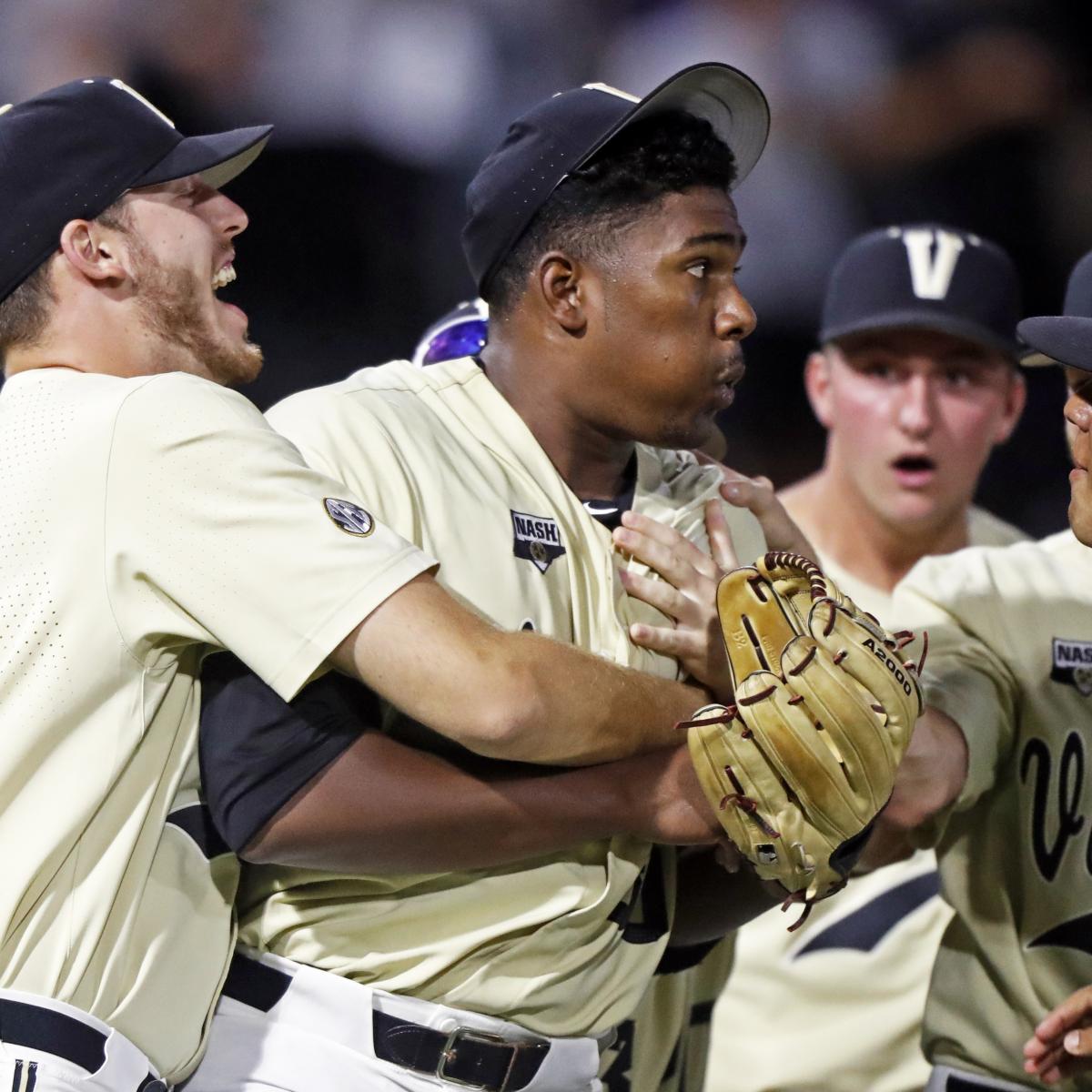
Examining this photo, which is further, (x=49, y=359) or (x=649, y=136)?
(x=649, y=136)

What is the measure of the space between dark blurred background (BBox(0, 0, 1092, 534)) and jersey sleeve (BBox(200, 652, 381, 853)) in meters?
3.34

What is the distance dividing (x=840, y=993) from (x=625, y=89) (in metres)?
3.37

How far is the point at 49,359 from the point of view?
192cm

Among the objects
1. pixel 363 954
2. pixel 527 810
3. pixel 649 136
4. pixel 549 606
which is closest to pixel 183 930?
pixel 363 954

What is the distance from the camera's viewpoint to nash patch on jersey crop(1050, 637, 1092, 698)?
246 cm

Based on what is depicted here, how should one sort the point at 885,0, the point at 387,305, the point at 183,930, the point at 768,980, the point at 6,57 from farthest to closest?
the point at 885,0 < the point at 387,305 < the point at 6,57 < the point at 768,980 < the point at 183,930

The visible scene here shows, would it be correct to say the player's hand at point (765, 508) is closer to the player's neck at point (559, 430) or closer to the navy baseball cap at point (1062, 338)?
the player's neck at point (559, 430)

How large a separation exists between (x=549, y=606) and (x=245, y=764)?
0.43 meters

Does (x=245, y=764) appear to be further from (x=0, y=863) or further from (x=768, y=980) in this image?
(x=768, y=980)

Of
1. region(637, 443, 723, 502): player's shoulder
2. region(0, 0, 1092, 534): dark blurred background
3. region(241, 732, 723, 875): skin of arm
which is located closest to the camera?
region(241, 732, 723, 875): skin of arm

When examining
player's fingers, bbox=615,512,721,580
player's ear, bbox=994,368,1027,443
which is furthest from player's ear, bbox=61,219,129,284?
player's ear, bbox=994,368,1027,443

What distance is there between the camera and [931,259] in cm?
380

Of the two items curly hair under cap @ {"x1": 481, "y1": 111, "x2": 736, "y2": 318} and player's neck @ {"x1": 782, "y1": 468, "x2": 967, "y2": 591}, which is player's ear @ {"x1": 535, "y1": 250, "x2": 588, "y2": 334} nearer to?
curly hair under cap @ {"x1": 481, "y1": 111, "x2": 736, "y2": 318}

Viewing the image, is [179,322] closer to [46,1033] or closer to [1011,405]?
[46,1033]
